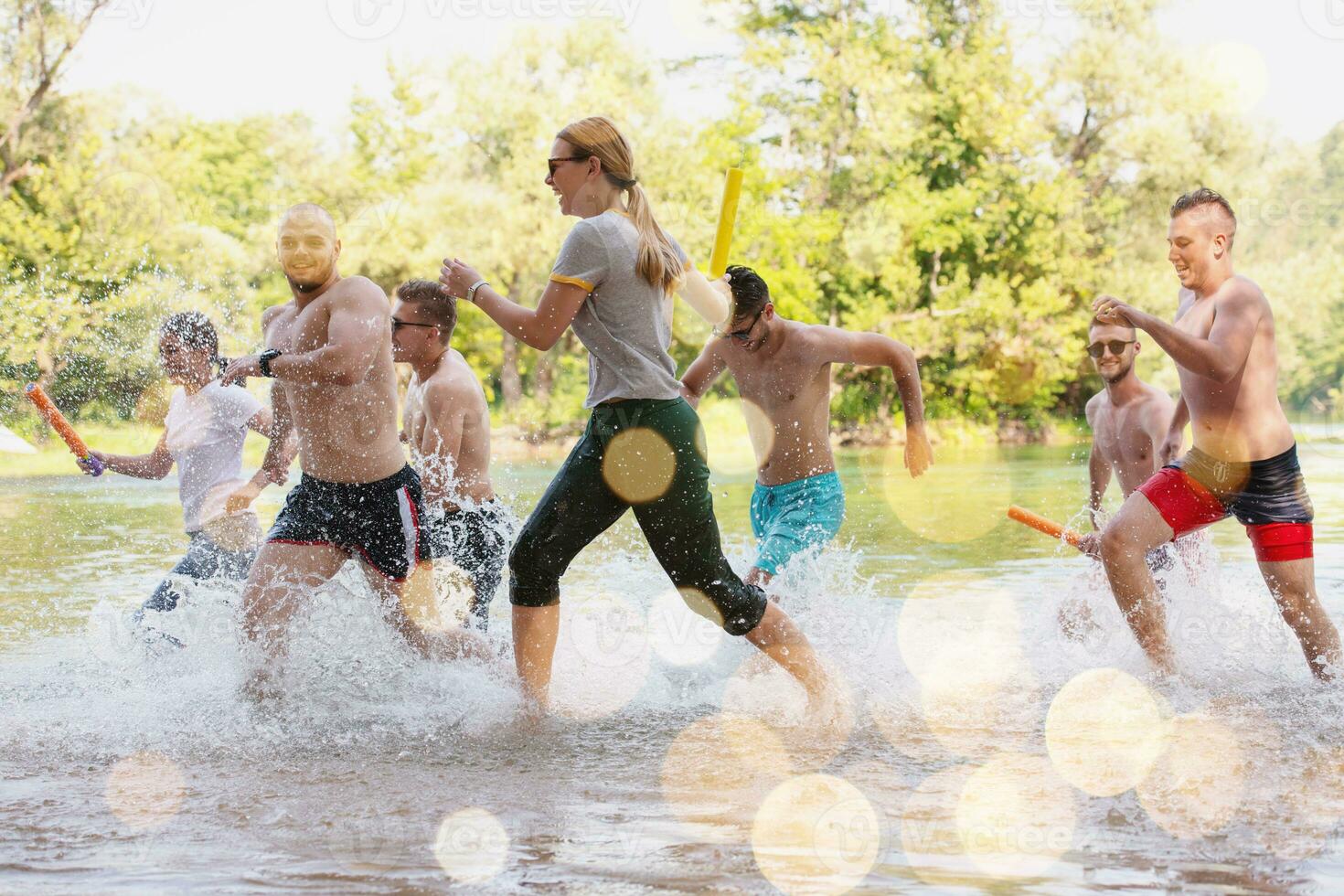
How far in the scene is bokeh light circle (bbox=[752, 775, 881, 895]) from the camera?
3070 mm

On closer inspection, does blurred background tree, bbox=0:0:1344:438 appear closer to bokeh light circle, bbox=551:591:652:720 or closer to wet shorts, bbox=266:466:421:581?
bokeh light circle, bbox=551:591:652:720

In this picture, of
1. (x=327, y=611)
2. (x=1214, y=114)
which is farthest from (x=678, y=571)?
(x=1214, y=114)

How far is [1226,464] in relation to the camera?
16.1 ft

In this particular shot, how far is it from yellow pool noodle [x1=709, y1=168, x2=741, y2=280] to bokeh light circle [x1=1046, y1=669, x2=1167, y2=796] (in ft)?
6.47

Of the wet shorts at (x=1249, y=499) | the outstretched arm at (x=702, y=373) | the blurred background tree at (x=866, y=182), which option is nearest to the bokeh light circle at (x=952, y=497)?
the outstretched arm at (x=702, y=373)

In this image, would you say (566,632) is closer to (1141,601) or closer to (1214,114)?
(1141,601)

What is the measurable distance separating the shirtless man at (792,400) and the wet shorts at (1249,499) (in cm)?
98

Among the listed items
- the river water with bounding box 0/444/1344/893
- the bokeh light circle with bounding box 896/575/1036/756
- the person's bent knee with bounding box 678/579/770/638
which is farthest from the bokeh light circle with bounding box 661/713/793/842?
the bokeh light circle with bounding box 896/575/1036/756

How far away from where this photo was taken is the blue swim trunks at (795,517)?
5.62 m

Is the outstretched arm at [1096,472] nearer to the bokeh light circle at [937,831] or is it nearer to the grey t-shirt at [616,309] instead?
the bokeh light circle at [937,831]

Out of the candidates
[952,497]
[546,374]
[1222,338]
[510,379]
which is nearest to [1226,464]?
[1222,338]

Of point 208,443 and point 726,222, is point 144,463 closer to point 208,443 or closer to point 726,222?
point 208,443

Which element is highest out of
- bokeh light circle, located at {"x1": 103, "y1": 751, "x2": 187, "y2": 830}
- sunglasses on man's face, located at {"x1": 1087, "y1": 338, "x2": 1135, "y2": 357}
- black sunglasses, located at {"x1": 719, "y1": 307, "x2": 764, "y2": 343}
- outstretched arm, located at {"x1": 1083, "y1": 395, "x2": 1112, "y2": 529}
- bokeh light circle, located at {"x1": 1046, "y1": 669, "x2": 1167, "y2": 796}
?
sunglasses on man's face, located at {"x1": 1087, "y1": 338, "x2": 1135, "y2": 357}

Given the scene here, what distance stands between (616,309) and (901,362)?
162cm
